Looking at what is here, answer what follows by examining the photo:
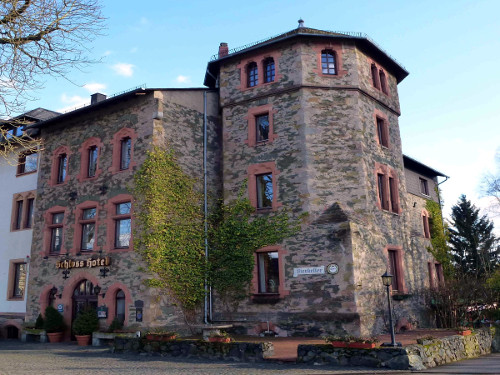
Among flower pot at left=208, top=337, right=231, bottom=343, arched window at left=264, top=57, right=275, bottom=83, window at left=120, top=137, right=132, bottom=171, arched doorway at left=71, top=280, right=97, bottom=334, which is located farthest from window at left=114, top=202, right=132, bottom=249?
arched window at left=264, top=57, right=275, bottom=83

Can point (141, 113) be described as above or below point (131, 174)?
above

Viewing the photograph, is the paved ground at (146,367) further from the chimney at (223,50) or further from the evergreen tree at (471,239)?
the evergreen tree at (471,239)

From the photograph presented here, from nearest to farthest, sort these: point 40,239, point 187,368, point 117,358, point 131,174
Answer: point 187,368, point 117,358, point 131,174, point 40,239

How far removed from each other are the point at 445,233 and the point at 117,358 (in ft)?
66.5

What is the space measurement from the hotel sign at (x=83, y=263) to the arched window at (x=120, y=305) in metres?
1.27

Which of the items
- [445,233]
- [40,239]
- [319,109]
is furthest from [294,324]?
[445,233]

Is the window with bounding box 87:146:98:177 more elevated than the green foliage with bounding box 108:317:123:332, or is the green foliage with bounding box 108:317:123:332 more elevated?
the window with bounding box 87:146:98:177

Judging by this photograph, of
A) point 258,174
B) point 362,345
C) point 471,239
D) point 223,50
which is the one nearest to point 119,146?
point 258,174

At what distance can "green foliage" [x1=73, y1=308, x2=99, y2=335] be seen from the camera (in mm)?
17266

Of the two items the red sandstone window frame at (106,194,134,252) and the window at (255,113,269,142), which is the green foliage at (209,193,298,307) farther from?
the red sandstone window frame at (106,194,134,252)

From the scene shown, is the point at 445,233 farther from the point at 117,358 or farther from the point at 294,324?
the point at 117,358

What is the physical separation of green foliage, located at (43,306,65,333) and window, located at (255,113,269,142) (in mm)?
11106

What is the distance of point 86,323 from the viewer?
56.9ft

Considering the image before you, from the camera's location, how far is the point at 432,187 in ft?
91.5
